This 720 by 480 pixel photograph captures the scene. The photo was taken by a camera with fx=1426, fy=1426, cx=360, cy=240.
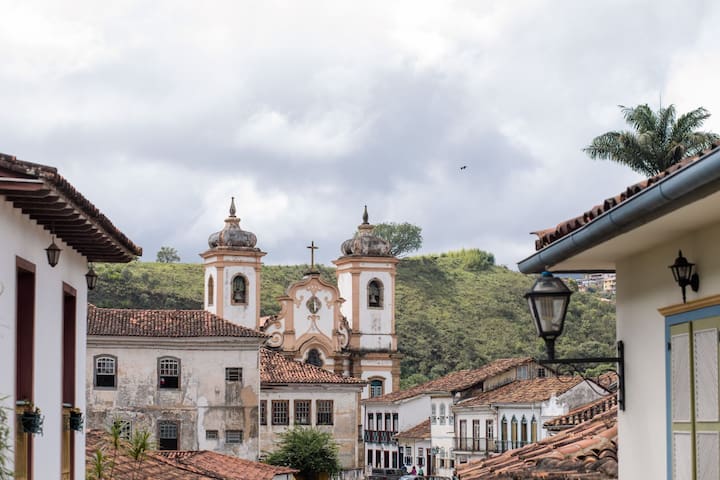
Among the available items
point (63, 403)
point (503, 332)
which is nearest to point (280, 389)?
point (63, 403)

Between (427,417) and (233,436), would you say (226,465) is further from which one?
(427,417)

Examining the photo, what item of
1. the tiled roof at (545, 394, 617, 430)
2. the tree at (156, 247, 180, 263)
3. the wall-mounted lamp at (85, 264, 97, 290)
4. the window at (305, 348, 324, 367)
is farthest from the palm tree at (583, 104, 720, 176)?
the tree at (156, 247, 180, 263)

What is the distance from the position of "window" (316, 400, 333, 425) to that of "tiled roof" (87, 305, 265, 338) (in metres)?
9.19

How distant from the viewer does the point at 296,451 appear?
170 feet

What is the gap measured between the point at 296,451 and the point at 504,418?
11623 millimetres

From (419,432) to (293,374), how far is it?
1530cm


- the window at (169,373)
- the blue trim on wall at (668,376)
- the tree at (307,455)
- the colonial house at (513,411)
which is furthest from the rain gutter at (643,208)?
the colonial house at (513,411)

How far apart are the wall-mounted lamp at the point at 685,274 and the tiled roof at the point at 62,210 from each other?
4527mm

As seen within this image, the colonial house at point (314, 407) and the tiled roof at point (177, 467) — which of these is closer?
the tiled roof at point (177, 467)

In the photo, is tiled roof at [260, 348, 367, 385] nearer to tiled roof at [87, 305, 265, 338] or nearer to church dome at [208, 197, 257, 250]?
tiled roof at [87, 305, 265, 338]

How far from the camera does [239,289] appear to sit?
76500 mm

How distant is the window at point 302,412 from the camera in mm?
57250

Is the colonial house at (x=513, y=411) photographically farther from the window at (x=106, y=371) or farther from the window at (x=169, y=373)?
the window at (x=106, y=371)

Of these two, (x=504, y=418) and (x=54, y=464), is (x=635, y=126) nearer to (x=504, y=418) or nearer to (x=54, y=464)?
(x=504, y=418)
